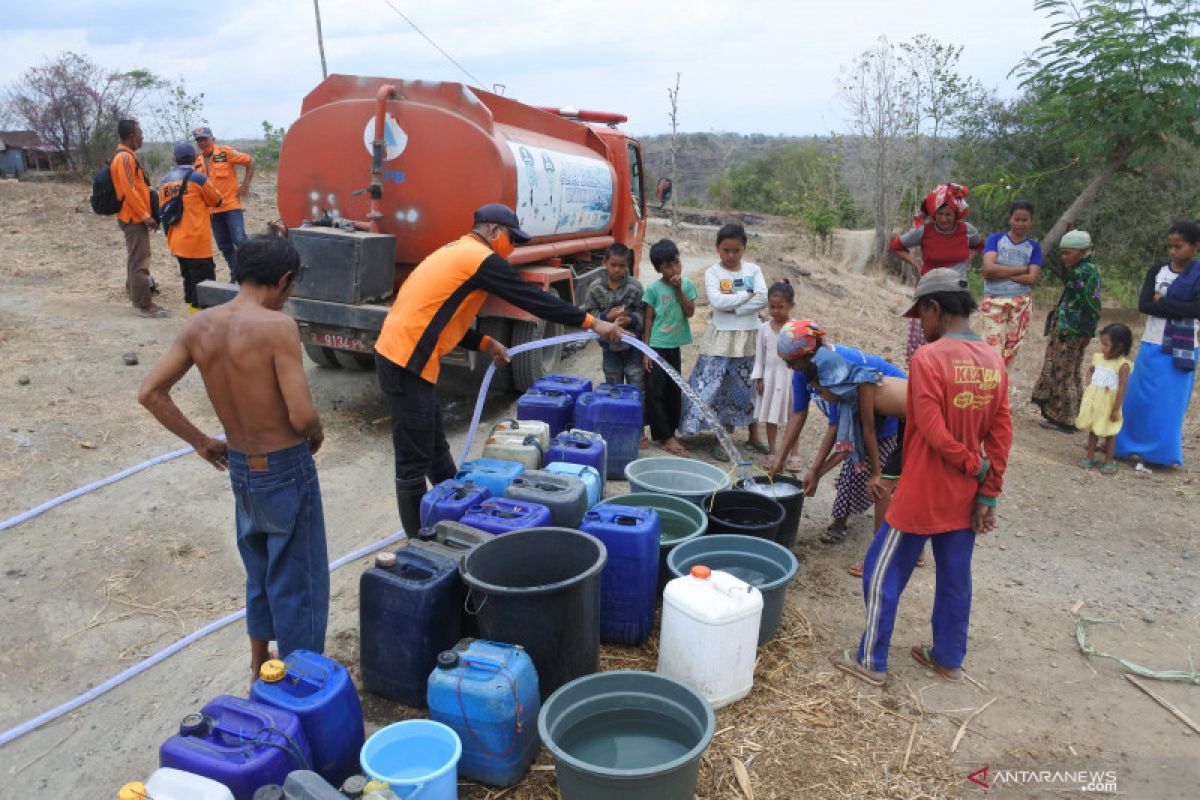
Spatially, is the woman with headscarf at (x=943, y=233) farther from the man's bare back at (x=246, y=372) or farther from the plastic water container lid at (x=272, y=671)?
the plastic water container lid at (x=272, y=671)

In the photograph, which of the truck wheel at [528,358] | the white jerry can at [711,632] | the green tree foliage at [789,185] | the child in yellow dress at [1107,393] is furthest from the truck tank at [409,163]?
the green tree foliage at [789,185]

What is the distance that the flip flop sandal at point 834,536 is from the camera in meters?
4.68

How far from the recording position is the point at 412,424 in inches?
158

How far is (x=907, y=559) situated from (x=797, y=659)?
688 millimetres

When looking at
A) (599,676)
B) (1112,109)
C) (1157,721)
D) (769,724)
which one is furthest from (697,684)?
(1112,109)

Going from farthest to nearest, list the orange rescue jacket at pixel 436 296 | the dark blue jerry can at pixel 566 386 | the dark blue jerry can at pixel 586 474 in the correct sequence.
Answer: the dark blue jerry can at pixel 566 386
the dark blue jerry can at pixel 586 474
the orange rescue jacket at pixel 436 296

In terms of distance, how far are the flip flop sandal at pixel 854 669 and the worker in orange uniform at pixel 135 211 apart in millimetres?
8052

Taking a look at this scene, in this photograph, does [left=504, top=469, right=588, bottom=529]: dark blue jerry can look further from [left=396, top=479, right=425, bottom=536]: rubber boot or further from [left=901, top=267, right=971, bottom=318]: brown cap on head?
[left=901, top=267, right=971, bottom=318]: brown cap on head

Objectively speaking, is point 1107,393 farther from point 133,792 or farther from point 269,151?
point 269,151

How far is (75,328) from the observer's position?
825cm

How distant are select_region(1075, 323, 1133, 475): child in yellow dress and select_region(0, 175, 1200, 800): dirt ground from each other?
25 cm

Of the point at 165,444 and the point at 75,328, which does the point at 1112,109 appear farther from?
the point at 75,328

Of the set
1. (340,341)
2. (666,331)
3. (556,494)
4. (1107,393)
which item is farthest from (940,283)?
(340,341)

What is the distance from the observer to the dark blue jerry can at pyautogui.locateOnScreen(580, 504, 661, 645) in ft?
10.9
